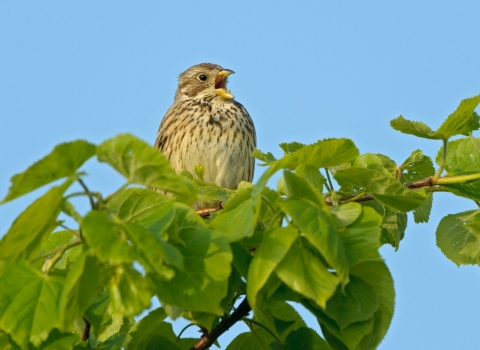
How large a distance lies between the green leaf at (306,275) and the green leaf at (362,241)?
6.4 inches

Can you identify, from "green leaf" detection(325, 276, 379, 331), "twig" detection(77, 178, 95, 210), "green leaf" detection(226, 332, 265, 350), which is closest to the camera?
"twig" detection(77, 178, 95, 210)

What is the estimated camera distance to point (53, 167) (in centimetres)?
234

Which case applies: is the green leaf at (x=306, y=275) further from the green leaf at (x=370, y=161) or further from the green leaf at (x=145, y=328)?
the green leaf at (x=370, y=161)

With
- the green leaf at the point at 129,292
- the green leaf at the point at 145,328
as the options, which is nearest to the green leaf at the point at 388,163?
the green leaf at the point at 145,328

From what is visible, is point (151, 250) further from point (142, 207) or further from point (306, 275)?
point (306, 275)

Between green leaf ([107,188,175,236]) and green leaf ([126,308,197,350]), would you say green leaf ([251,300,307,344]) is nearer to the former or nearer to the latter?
green leaf ([126,308,197,350])

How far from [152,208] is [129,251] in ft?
1.46

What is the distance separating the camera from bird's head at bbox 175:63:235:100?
31.1 ft

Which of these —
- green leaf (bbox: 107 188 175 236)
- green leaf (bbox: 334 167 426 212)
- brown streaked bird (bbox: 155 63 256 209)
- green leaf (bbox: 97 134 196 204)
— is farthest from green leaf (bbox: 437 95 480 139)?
brown streaked bird (bbox: 155 63 256 209)

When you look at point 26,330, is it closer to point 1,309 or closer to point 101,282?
point 1,309

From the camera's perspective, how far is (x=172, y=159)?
855cm

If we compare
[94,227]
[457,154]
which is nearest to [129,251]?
[94,227]

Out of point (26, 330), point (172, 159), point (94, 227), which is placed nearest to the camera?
point (94, 227)

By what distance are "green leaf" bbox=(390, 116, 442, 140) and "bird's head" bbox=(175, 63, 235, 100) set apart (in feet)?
19.2
